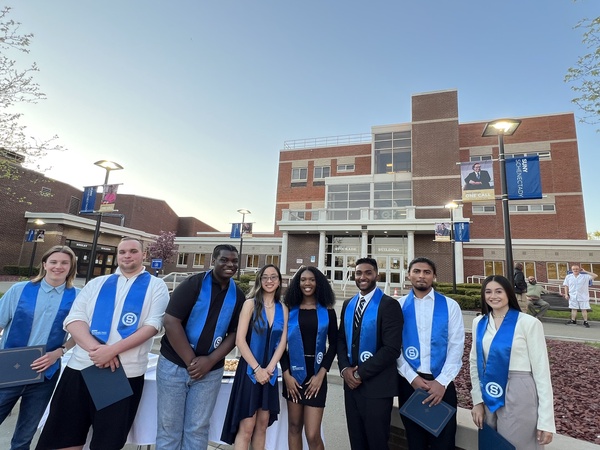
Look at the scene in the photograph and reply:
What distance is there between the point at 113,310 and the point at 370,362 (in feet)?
7.27

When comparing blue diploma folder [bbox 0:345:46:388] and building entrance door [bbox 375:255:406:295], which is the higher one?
building entrance door [bbox 375:255:406:295]

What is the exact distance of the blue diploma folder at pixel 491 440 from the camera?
2121 millimetres

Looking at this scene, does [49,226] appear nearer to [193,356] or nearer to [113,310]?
[113,310]

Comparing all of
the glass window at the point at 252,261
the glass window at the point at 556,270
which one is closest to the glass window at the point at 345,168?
the glass window at the point at 252,261

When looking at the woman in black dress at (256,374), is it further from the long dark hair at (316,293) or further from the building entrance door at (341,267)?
the building entrance door at (341,267)

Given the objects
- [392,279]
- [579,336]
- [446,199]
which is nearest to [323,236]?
[392,279]

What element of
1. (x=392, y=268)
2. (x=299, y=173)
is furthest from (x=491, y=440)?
(x=299, y=173)

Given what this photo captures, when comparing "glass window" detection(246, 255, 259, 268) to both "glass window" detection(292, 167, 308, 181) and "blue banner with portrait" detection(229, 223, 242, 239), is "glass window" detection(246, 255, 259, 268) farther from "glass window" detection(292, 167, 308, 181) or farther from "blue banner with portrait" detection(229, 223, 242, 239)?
"glass window" detection(292, 167, 308, 181)

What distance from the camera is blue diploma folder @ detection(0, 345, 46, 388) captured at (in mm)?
2492

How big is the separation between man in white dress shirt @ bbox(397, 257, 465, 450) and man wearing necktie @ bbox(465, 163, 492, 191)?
6.50 metres

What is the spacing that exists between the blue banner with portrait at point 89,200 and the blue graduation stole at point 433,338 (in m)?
14.7

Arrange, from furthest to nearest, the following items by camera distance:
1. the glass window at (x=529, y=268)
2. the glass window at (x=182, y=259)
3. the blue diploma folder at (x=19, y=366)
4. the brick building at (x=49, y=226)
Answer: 1. the glass window at (x=182, y=259)
2. the brick building at (x=49, y=226)
3. the glass window at (x=529, y=268)
4. the blue diploma folder at (x=19, y=366)

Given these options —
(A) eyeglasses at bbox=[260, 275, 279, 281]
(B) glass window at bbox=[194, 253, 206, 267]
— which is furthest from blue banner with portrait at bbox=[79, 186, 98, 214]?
(B) glass window at bbox=[194, 253, 206, 267]

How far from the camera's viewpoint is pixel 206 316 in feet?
8.86
